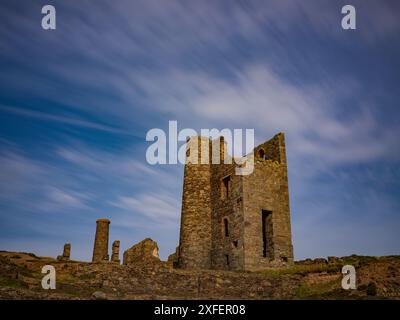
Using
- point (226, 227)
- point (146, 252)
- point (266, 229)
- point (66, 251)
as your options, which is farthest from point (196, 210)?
point (66, 251)

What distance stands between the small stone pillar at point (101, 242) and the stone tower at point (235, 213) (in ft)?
27.4

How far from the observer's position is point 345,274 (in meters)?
14.5

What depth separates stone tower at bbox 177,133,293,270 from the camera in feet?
65.6

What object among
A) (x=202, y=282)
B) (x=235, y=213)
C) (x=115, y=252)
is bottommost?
(x=202, y=282)

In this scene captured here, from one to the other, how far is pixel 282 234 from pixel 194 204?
5816mm

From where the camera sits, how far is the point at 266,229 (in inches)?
837

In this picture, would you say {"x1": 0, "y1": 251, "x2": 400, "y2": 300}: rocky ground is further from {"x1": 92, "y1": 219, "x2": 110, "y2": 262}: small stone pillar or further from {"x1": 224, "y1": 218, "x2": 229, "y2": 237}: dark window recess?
{"x1": 92, "y1": 219, "x2": 110, "y2": 262}: small stone pillar

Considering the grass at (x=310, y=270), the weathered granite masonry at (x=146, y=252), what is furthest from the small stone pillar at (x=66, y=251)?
the grass at (x=310, y=270)

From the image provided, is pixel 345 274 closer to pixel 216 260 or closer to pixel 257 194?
pixel 257 194

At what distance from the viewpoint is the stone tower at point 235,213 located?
65.6ft

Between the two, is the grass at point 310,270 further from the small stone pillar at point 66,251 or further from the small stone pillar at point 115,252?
the small stone pillar at point 66,251

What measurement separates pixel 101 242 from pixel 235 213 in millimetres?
12861

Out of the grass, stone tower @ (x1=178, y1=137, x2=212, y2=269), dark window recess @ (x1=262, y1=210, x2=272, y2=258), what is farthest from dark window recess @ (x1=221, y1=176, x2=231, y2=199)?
the grass

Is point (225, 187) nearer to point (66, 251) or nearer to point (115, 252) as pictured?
point (115, 252)
